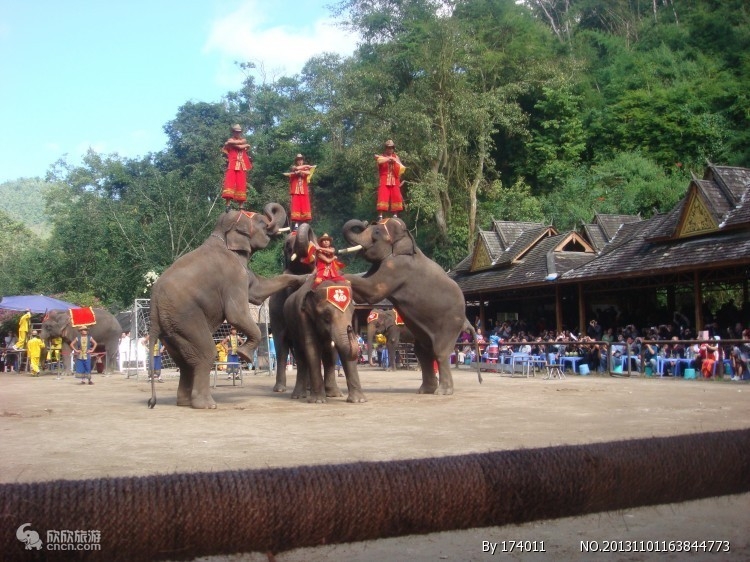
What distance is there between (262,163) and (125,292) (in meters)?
17.9

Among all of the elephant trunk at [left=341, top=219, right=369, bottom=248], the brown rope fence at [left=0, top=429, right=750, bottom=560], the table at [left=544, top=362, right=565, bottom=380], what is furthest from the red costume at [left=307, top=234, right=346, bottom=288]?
the table at [left=544, top=362, right=565, bottom=380]

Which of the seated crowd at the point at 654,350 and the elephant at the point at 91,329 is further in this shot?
the elephant at the point at 91,329

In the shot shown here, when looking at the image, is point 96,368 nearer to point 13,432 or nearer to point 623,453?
point 13,432

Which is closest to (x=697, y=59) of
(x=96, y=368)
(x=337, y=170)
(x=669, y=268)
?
(x=337, y=170)

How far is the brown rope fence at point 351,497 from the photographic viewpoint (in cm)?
348

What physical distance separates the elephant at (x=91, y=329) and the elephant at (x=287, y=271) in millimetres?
13656

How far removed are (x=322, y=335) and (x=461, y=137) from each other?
30.2 m

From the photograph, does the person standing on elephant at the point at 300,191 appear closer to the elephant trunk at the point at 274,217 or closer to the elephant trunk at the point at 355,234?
the elephant trunk at the point at 274,217

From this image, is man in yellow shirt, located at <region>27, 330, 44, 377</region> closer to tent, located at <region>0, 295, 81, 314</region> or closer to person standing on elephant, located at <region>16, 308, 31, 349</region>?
tent, located at <region>0, 295, 81, 314</region>

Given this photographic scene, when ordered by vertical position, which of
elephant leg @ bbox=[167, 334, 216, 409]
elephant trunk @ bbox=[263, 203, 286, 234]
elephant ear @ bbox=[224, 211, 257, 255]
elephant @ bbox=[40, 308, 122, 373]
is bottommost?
elephant leg @ bbox=[167, 334, 216, 409]

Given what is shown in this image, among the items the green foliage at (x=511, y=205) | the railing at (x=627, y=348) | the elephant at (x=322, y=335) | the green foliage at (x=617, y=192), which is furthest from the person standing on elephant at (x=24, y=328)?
the green foliage at (x=617, y=192)

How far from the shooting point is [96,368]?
29.0 meters

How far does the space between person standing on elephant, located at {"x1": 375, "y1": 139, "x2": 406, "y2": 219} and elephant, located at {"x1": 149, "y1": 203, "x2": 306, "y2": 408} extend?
289 cm

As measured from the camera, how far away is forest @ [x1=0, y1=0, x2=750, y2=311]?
4091 centimetres
